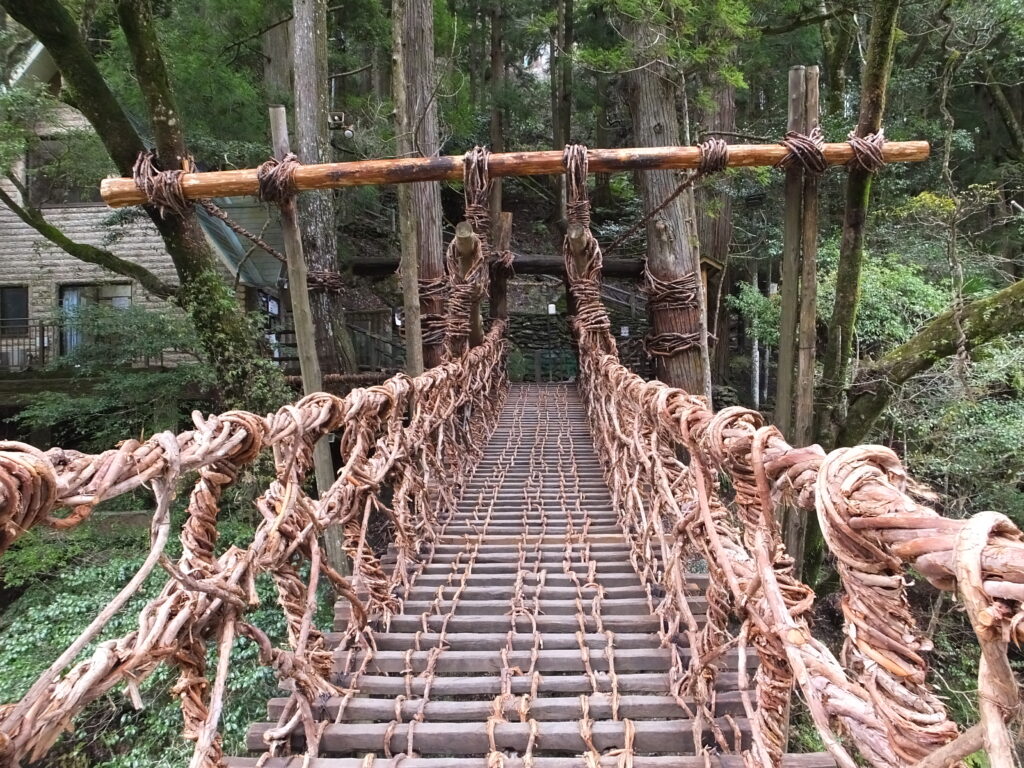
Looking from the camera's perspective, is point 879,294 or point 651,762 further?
point 879,294

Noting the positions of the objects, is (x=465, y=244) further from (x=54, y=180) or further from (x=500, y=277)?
(x=54, y=180)

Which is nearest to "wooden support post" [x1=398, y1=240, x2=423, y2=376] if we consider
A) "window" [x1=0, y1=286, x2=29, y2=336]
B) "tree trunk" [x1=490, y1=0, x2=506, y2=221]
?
"tree trunk" [x1=490, y1=0, x2=506, y2=221]

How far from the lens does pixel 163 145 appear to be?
4.14 m

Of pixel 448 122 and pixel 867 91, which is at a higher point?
pixel 448 122

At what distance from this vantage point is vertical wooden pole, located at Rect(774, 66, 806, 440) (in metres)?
2.83

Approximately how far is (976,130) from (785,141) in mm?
9068

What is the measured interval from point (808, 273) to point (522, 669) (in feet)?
7.36

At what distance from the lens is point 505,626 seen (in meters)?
1.71

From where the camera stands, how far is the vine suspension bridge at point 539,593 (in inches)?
24.5

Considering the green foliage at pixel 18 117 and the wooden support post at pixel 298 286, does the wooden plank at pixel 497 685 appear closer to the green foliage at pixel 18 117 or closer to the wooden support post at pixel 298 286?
the wooden support post at pixel 298 286

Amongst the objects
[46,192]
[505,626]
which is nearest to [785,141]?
[505,626]

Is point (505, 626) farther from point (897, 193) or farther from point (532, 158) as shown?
point (897, 193)

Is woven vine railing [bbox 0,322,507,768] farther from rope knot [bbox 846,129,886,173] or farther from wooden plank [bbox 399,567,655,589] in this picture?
rope knot [bbox 846,129,886,173]

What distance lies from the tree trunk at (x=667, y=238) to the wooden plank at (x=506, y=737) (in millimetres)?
3703
